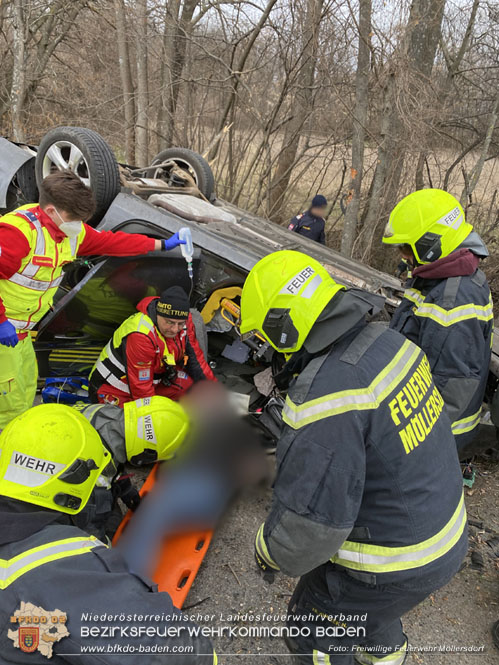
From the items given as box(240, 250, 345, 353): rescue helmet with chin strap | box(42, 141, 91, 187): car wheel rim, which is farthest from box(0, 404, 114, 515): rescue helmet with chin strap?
box(42, 141, 91, 187): car wheel rim

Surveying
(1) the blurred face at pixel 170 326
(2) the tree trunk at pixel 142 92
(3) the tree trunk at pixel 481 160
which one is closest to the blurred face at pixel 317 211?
(3) the tree trunk at pixel 481 160

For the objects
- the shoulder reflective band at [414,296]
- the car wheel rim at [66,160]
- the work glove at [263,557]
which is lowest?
the work glove at [263,557]

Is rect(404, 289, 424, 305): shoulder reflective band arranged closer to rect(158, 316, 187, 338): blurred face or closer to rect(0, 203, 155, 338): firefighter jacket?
rect(158, 316, 187, 338): blurred face

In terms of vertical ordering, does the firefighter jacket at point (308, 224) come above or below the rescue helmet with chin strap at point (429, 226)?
Result: below

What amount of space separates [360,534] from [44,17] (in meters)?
11.1

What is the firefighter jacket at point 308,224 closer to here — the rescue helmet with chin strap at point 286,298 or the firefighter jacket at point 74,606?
the rescue helmet with chin strap at point 286,298

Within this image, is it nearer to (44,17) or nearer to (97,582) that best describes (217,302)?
(97,582)

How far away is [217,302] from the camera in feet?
11.3

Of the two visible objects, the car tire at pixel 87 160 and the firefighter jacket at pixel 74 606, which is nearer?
the firefighter jacket at pixel 74 606

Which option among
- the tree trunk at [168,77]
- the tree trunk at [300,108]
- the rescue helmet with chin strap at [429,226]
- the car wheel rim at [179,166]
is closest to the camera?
the rescue helmet with chin strap at [429,226]

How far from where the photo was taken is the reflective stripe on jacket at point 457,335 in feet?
8.12

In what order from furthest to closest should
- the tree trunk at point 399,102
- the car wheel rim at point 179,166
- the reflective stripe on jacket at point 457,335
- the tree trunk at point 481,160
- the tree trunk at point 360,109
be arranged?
1. the tree trunk at point 481,160
2. the tree trunk at point 399,102
3. the tree trunk at point 360,109
4. the car wheel rim at point 179,166
5. the reflective stripe on jacket at point 457,335

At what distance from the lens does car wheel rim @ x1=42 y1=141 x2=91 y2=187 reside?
3.63 meters

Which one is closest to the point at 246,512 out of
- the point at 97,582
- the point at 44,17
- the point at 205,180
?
the point at 97,582
